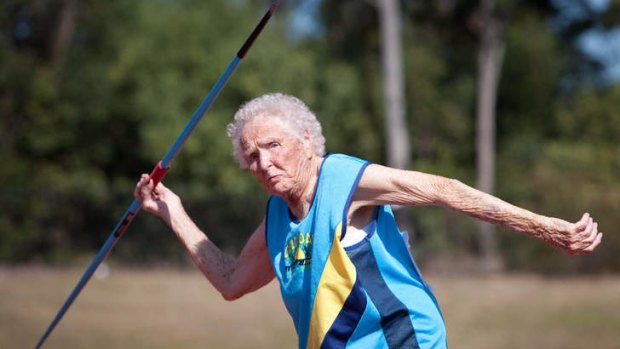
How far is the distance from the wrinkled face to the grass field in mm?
8276

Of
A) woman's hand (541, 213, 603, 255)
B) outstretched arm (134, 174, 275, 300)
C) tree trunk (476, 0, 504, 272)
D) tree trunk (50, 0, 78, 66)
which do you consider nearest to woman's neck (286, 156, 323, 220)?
outstretched arm (134, 174, 275, 300)

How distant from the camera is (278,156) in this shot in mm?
3834

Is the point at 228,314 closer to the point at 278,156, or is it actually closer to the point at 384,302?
the point at 278,156

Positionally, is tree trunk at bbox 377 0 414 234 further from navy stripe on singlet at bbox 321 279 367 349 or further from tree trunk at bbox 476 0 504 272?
navy stripe on singlet at bbox 321 279 367 349

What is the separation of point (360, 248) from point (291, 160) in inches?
18.3

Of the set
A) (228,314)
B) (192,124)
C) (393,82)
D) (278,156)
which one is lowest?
(278,156)

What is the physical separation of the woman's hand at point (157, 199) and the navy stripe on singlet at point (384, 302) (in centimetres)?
133

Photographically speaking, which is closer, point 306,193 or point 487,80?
point 306,193

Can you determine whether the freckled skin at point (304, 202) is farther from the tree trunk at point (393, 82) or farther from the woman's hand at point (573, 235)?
the tree trunk at point (393, 82)

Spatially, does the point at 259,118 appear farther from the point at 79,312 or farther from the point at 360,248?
the point at 79,312

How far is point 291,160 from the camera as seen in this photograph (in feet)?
12.6

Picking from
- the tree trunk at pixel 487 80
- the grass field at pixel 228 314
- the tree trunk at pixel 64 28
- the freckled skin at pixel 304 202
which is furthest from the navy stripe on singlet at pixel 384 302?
the tree trunk at pixel 64 28

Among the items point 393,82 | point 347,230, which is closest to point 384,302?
point 347,230

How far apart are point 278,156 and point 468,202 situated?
793 mm
